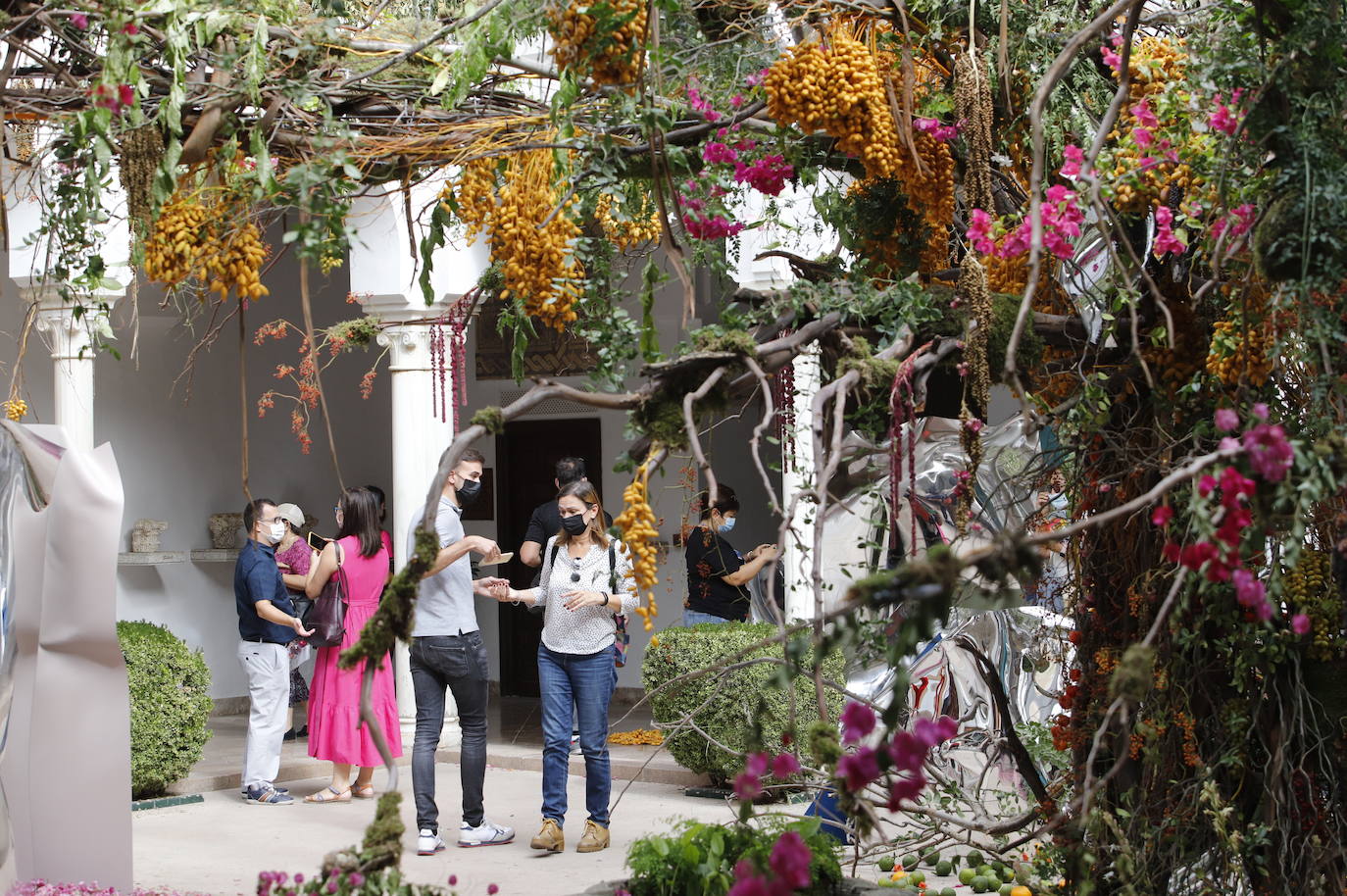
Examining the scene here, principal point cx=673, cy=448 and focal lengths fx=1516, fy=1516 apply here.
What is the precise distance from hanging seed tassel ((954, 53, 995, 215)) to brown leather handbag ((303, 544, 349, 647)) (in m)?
5.15

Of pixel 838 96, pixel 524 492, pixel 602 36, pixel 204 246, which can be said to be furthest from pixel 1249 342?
pixel 524 492

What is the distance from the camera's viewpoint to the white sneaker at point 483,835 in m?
6.91

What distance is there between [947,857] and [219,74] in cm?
423

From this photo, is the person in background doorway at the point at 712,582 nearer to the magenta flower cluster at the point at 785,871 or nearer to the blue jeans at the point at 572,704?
the blue jeans at the point at 572,704

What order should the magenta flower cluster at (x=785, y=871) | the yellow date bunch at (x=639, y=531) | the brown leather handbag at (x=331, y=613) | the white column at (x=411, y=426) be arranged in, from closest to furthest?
the magenta flower cluster at (x=785, y=871) < the yellow date bunch at (x=639, y=531) < the brown leather handbag at (x=331, y=613) < the white column at (x=411, y=426)

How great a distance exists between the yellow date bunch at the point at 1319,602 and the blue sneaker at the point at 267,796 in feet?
20.4

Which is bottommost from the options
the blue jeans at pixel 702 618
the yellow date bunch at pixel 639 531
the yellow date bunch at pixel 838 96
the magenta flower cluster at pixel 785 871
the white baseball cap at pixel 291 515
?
the blue jeans at pixel 702 618

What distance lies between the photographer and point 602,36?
3.29 m

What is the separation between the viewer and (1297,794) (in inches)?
141

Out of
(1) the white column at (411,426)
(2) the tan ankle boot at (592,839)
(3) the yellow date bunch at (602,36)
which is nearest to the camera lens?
(3) the yellow date bunch at (602,36)

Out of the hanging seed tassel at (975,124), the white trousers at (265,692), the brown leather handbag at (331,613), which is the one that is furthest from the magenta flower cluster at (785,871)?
the white trousers at (265,692)

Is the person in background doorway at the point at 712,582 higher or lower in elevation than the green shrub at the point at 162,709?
higher

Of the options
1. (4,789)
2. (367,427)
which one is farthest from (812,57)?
(367,427)

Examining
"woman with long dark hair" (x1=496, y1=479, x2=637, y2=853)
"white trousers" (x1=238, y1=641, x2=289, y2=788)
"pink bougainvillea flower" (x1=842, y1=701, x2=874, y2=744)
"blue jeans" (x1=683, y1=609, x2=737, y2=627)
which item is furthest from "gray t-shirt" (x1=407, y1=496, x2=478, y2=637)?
"pink bougainvillea flower" (x1=842, y1=701, x2=874, y2=744)
